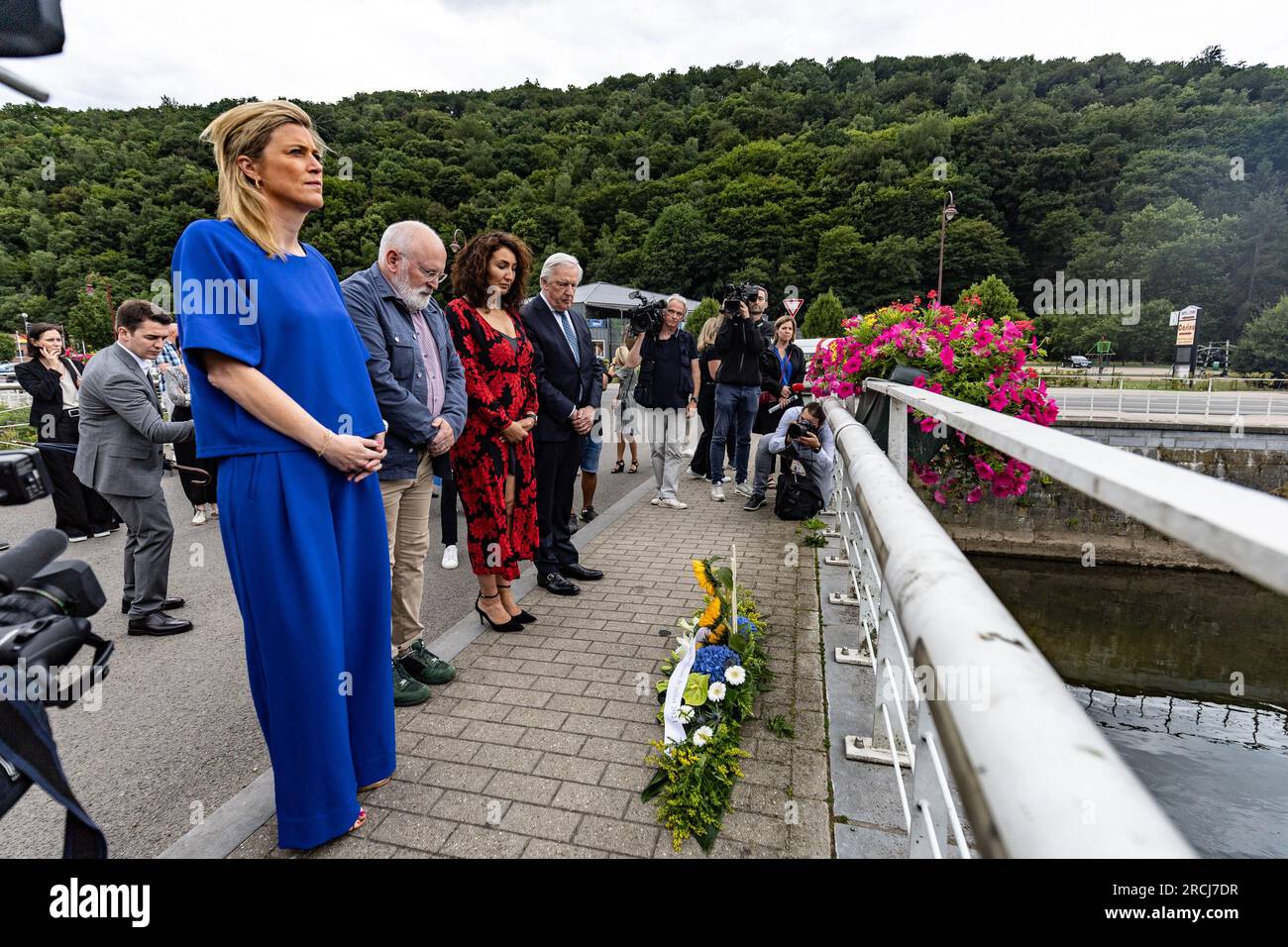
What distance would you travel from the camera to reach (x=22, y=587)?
117cm

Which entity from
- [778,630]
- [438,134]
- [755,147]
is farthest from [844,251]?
[778,630]

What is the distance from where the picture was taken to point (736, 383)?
24.1 feet

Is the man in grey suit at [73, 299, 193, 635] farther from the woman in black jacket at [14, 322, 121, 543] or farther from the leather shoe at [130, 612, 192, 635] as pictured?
the woman in black jacket at [14, 322, 121, 543]

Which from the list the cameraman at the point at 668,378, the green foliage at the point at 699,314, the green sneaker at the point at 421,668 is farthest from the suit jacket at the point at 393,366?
the green foliage at the point at 699,314

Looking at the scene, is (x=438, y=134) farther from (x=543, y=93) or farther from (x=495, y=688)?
(x=495, y=688)

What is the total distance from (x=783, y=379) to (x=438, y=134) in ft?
292

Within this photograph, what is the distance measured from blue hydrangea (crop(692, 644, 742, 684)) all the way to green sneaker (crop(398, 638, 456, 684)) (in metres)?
1.27

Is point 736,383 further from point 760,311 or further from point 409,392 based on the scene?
point 409,392

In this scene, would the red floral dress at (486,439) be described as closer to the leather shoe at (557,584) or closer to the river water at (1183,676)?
the leather shoe at (557,584)

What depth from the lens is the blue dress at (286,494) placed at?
1.96 metres

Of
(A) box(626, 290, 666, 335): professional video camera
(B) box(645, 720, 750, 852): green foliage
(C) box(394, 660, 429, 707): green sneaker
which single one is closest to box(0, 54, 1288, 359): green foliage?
(A) box(626, 290, 666, 335): professional video camera

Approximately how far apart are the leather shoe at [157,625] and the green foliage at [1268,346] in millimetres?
52816

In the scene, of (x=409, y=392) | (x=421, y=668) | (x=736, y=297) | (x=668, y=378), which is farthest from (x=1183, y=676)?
(x=409, y=392)

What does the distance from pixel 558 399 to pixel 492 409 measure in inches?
30.9
